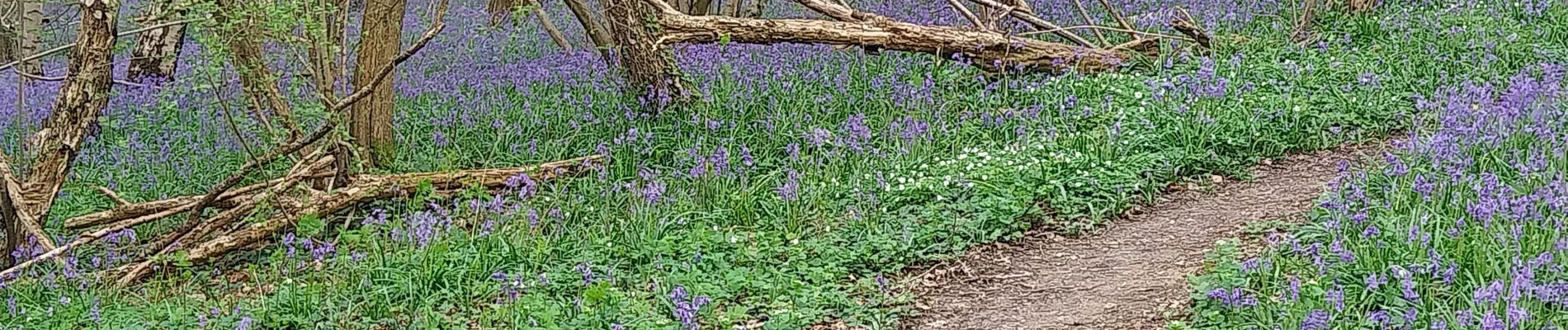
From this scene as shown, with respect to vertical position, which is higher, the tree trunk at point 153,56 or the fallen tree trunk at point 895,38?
the fallen tree trunk at point 895,38

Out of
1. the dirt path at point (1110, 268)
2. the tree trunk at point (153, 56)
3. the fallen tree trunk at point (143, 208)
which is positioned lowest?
the tree trunk at point (153, 56)

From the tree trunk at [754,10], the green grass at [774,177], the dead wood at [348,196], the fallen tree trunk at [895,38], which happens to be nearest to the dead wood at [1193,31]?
the green grass at [774,177]

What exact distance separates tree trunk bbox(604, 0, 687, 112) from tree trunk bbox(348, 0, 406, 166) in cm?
118

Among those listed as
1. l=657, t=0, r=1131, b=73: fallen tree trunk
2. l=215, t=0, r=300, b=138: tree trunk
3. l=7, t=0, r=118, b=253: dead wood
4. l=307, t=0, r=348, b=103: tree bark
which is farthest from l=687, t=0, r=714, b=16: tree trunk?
l=7, t=0, r=118, b=253: dead wood

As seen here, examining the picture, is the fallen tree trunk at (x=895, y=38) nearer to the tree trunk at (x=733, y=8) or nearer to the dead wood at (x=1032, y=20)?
the dead wood at (x=1032, y=20)

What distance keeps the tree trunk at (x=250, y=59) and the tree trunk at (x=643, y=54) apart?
1.93 metres

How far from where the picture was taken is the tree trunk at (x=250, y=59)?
18.6 feet

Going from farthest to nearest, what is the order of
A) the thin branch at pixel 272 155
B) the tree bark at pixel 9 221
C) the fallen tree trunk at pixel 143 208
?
the fallen tree trunk at pixel 143 208 < the thin branch at pixel 272 155 < the tree bark at pixel 9 221

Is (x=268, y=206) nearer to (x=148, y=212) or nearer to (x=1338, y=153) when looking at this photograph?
(x=148, y=212)

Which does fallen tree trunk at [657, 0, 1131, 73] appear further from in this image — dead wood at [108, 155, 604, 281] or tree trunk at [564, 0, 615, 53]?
dead wood at [108, 155, 604, 281]

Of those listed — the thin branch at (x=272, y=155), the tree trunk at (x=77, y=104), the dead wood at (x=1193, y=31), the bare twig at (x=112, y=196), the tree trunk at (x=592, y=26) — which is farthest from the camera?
the dead wood at (x=1193, y=31)

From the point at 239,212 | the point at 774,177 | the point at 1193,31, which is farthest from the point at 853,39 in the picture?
the point at 239,212

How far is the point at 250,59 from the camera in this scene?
5949 mm

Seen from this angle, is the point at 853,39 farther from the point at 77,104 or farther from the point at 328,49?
the point at 77,104
